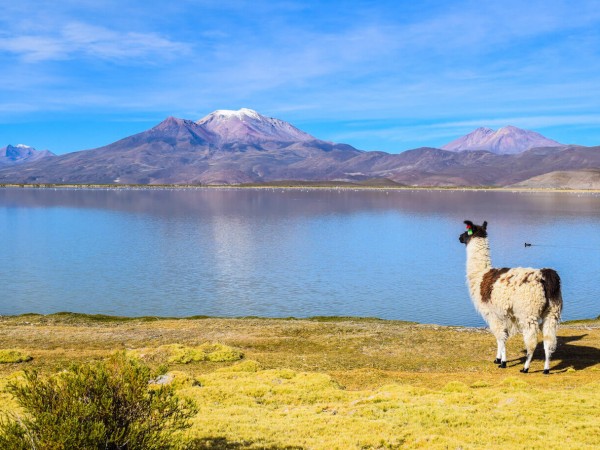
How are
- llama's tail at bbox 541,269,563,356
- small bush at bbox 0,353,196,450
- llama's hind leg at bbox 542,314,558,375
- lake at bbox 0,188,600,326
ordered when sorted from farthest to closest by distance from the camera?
lake at bbox 0,188,600,326, llama's hind leg at bbox 542,314,558,375, llama's tail at bbox 541,269,563,356, small bush at bbox 0,353,196,450

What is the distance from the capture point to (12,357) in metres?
21.0

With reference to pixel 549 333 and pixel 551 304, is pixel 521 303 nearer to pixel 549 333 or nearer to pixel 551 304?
pixel 551 304

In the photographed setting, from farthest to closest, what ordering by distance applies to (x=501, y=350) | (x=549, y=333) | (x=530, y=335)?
1. (x=501, y=350)
2. (x=530, y=335)
3. (x=549, y=333)

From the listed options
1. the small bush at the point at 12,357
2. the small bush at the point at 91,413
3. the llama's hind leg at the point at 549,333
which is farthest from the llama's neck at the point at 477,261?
the small bush at the point at 12,357

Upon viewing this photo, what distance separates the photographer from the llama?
17.9 metres

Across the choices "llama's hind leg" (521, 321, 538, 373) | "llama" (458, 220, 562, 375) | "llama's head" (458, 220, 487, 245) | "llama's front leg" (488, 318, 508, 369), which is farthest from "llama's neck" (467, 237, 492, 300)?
"llama's hind leg" (521, 321, 538, 373)

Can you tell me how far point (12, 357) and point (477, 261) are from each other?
60.9 feet

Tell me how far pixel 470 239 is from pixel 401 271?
4244 centimetres

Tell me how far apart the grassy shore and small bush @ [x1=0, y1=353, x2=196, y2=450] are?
244 centimetres

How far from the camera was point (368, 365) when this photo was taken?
21078 mm

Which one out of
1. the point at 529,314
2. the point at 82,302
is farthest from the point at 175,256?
the point at 529,314

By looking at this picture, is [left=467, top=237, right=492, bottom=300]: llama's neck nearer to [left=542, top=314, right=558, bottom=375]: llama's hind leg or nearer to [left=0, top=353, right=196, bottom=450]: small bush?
[left=542, top=314, right=558, bottom=375]: llama's hind leg

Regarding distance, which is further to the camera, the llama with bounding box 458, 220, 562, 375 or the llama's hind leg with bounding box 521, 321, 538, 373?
the llama's hind leg with bounding box 521, 321, 538, 373

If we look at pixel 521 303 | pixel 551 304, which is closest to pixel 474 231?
pixel 521 303
